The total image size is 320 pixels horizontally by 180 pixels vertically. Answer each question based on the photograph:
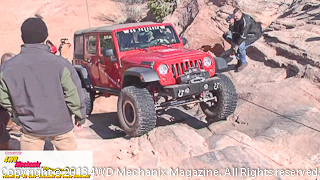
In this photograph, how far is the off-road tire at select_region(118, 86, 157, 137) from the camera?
5562mm

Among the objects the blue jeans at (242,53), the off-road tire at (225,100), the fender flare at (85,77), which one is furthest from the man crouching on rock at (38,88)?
the blue jeans at (242,53)

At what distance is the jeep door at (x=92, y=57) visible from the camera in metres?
7.30

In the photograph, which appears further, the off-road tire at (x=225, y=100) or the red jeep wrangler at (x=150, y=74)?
the off-road tire at (x=225, y=100)

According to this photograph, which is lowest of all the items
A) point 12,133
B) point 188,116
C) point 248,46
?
point 188,116

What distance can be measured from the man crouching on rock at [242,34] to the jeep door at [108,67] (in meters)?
3.08

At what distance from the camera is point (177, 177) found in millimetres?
4238

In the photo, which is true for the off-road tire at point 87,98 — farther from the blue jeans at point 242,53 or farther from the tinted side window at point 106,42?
the blue jeans at point 242,53

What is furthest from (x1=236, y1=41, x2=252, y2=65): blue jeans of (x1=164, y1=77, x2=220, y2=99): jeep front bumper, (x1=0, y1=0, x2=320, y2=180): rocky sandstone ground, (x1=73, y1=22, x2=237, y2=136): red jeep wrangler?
(x1=164, y1=77, x2=220, y2=99): jeep front bumper

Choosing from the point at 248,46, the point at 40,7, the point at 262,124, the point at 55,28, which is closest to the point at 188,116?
the point at 262,124

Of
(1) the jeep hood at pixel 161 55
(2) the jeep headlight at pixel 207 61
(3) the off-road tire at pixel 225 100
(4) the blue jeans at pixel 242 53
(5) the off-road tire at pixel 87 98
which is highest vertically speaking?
(1) the jeep hood at pixel 161 55

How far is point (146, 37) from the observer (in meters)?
6.75

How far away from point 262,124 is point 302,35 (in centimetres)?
317

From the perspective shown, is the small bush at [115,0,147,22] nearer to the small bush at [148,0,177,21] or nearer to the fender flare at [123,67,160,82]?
the small bush at [148,0,177,21]

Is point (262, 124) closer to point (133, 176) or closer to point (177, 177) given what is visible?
point (177, 177)
